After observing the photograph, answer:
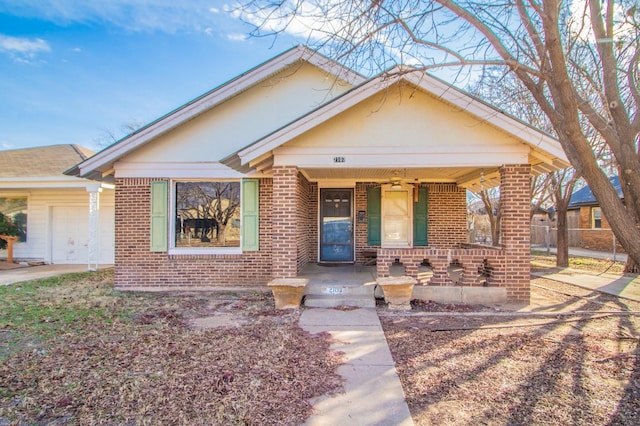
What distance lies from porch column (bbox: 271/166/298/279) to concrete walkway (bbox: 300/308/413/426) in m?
1.49

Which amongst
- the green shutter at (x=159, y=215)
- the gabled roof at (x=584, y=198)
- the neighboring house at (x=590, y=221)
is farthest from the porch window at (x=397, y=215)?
the gabled roof at (x=584, y=198)

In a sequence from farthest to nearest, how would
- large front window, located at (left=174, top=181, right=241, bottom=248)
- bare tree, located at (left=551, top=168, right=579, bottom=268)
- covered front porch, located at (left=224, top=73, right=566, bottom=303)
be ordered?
bare tree, located at (left=551, top=168, right=579, bottom=268)
large front window, located at (left=174, top=181, right=241, bottom=248)
covered front porch, located at (left=224, top=73, right=566, bottom=303)

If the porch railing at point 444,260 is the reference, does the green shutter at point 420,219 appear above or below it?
above

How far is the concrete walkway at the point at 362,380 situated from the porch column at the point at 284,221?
1.49 m

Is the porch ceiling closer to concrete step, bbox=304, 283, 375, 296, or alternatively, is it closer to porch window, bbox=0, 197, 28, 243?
concrete step, bbox=304, 283, 375, 296

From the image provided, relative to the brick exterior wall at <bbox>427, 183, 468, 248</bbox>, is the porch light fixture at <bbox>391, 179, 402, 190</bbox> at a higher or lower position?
higher

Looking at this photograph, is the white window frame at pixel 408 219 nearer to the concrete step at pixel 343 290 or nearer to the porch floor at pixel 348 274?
the porch floor at pixel 348 274

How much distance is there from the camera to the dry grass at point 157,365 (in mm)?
3084

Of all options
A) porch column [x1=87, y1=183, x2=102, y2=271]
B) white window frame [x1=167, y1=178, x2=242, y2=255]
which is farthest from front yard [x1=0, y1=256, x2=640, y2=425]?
porch column [x1=87, y1=183, x2=102, y2=271]

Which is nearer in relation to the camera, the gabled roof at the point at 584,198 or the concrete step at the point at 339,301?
the concrete step at the point at 339,301

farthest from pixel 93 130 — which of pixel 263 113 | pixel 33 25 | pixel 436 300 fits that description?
pixel 436 300

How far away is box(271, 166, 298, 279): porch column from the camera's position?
7270 millimetres

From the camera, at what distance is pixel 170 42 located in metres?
12.4

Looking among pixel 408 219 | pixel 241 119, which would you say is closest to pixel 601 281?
pixel 408 219
